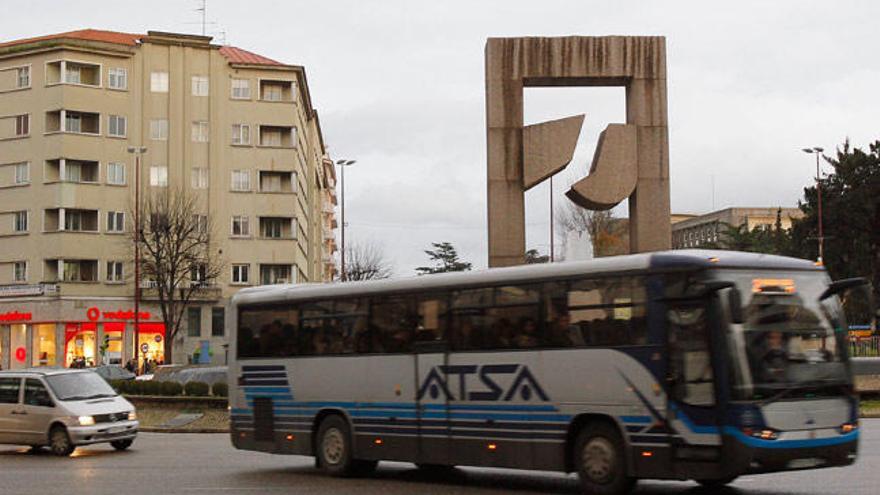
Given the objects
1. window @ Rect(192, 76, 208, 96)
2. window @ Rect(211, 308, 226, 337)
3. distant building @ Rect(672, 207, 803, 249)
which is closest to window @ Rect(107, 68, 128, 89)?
window @ Rect(192, 76, 208, 96)

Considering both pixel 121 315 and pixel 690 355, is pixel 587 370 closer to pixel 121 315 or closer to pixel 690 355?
pixel 690 355

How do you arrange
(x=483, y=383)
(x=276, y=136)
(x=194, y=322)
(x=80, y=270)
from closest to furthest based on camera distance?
(x=483, y=383)
(x=80, y=270)
(x=194, y=322)
(x=276, y=136)

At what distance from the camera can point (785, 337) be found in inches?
562

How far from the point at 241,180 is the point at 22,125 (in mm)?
13526

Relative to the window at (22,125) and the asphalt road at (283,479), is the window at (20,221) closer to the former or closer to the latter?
the window at (22,125)

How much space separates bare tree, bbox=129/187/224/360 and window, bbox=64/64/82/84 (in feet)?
27.0

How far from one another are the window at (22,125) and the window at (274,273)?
16.4 metres

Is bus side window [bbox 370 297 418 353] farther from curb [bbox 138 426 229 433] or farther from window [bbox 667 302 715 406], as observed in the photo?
curb [bbox 138 426 229 433]

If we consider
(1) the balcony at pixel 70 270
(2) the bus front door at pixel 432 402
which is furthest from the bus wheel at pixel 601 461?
(1) the balcony at pixel 70 270

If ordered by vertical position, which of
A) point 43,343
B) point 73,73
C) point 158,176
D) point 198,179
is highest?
point 73,73

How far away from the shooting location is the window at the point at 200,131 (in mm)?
79062

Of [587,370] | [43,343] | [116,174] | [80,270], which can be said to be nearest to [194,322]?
[80,270]

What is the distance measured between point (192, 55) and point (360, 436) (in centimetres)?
6390

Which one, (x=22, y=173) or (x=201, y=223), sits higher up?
(x=22, y=173)
